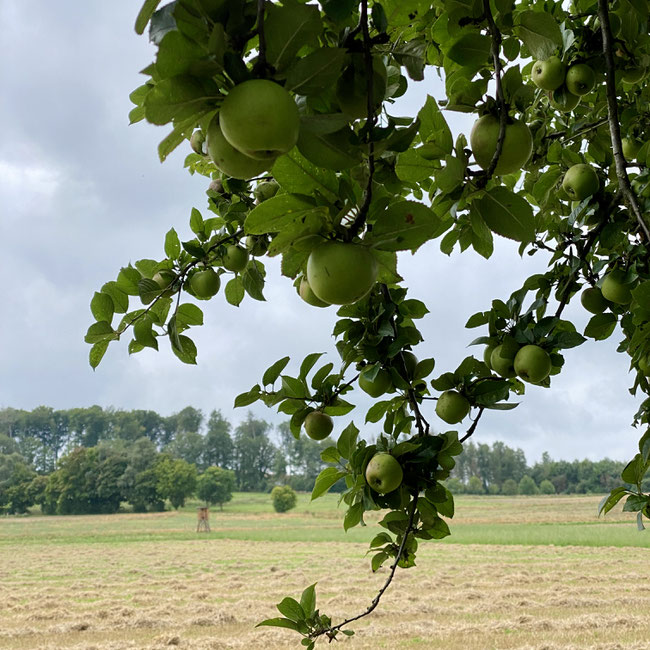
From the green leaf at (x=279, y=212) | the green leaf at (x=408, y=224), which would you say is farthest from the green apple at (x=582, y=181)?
the green leaf at (x=279, y=212)

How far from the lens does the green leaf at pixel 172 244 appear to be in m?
1.73

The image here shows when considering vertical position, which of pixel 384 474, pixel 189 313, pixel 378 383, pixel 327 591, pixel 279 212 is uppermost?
A: pixel 189 313

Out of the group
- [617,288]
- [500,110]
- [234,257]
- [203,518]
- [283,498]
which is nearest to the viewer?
[500,110]

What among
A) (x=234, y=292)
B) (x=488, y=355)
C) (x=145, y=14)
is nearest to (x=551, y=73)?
(x=488, y=355)

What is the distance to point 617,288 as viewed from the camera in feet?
4.95

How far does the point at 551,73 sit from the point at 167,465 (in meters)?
54.8

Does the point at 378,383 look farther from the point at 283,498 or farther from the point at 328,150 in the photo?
the point at 283,498

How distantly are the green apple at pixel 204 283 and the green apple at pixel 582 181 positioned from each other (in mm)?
1046

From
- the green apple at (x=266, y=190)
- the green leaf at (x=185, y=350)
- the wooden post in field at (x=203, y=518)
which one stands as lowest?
the wooden post in field at (x=203, y=518)

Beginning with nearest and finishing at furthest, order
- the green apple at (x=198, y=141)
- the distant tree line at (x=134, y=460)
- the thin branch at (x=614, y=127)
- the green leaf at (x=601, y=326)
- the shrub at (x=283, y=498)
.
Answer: the thin branch at (x=614, y=127), the green leaf at (x=601, y=326), the green apple at (x=198, y=141), the shrub at (x=283, y=498), the distant tree line at (x=134, y=460)

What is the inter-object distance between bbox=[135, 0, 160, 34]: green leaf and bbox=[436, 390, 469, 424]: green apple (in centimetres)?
112

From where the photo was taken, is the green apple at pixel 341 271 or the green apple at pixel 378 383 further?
the green apple at pixel 378 383

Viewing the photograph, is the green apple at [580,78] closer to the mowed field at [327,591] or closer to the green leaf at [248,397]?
the green leaf at [248,397]

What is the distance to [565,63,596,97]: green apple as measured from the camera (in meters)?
1.43
